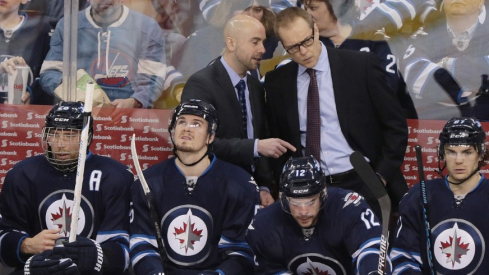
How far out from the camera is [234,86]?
5.10m

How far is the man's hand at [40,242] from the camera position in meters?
4.48

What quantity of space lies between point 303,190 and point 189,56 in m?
1.59

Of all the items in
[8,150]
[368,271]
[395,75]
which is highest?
[395,75]

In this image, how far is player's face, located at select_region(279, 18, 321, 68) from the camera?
489 cm

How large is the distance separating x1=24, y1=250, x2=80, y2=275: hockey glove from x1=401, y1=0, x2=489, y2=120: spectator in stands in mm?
2265

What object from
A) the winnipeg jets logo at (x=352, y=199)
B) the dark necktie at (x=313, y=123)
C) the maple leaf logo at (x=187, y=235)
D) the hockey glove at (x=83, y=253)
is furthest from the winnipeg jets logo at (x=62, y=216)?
the winnipeg jets logo at (x=352, y=199)

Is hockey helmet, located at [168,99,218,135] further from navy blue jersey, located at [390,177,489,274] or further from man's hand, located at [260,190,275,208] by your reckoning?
navy blue jersey, located at [390,177,489,274]

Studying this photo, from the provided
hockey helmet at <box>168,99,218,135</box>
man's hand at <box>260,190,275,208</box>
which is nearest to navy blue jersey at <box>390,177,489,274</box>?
man's hand at <box>260,190,275,208</box>

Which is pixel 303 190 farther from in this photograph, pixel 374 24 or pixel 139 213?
pixel 374 24

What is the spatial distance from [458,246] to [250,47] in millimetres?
1520

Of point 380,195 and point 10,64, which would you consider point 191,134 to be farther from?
point 10,64

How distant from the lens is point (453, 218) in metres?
4.47

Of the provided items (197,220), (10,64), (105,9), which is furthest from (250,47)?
(10,64)

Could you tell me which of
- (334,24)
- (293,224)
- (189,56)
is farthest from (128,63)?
(293,224)
